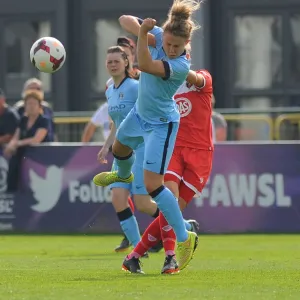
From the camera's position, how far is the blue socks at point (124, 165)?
10.3 m

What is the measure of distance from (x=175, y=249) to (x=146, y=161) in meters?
1.15

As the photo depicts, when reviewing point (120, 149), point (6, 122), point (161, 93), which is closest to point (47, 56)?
point (120, 149)

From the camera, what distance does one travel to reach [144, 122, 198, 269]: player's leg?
9.67 m

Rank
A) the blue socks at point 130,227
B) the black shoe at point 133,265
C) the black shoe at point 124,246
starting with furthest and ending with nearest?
the black shoe at point 124,246 < the blue socks at point 130,227 < the black shoe at point 133,265

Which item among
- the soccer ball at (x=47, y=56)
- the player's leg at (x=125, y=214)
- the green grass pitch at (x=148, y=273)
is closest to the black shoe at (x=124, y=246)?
the green grass pitch at (x=148, y=273)

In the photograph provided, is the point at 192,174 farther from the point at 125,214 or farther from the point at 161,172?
the point at 125,214

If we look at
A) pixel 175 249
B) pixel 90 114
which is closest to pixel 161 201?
pixel 175 249

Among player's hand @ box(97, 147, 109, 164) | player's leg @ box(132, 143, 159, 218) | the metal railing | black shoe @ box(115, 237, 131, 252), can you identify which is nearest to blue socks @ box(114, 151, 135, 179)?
player's hand @ box(97, 147, 109, 164)

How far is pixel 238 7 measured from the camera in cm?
2123

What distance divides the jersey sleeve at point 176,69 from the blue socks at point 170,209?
33.6 inches

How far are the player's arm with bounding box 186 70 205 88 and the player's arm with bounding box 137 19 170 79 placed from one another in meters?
0.81

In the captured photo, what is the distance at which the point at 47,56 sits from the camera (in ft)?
38.9

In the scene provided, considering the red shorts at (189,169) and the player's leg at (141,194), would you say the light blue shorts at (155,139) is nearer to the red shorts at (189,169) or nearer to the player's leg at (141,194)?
the red shorts at (189,169)

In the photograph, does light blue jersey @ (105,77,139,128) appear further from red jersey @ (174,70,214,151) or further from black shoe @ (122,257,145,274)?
black shoe @ (122,257,145,274)
